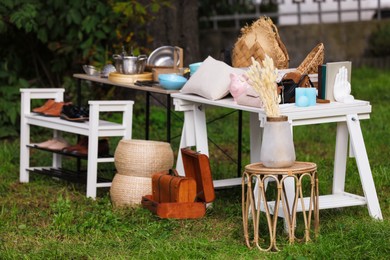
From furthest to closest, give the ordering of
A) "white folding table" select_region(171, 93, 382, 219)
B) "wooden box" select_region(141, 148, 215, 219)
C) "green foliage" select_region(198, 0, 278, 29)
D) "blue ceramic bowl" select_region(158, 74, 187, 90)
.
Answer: "green foliage" select_region(198, 0, 278, 29), "blue ceramic bowl" select_region(158, 74, 187, 90), "wooden box" select_region(141, 148, 215, 219), "white folding table" select_region(171, 93, 382, 219)

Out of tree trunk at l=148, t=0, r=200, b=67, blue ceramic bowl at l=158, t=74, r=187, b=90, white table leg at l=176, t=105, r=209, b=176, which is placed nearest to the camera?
white table leg at l=176, t=105, r=209, b=176

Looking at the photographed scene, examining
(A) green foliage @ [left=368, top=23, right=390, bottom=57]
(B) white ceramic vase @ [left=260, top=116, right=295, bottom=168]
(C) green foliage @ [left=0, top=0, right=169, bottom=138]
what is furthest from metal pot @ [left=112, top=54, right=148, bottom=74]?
(A) green foliage @ [left=368, top=23, right=390, bottom=57]

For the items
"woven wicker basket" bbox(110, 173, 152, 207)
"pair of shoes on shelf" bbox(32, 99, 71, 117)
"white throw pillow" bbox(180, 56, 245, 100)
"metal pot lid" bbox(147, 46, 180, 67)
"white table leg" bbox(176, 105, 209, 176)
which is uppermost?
"metal pot lid" bbox(147, 46, 180, 67)

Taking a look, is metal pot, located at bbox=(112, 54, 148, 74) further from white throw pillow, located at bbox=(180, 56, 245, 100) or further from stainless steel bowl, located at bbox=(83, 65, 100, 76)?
white throw pillow, located at bbox=(180, 56, 245, 100)

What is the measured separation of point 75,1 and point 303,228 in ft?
17.7

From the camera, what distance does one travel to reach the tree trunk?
12.6m

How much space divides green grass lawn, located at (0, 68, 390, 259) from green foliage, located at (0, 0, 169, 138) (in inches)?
70.0

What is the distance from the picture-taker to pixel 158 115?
11.9 meters

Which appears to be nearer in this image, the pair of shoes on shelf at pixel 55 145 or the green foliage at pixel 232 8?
the pair of shoes on shelf at pixel 55 145

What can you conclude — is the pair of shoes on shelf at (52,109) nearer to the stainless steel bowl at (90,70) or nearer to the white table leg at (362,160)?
the stainless steel bowl at (90,70)

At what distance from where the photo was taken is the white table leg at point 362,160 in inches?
279

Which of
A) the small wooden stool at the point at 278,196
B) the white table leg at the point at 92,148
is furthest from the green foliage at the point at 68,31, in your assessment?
the small wooden stool at the point at 278,196

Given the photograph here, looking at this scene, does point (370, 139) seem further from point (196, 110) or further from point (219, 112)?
point (196, 110)

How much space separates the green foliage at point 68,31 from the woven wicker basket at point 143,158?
3.52 metres
